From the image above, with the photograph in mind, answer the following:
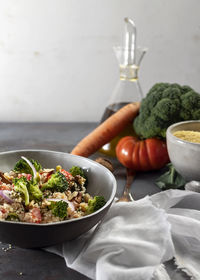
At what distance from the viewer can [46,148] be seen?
1886 mm

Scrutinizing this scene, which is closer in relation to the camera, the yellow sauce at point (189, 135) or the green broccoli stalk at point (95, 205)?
the green broccoli stalk at point (95, 205)

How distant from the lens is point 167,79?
235 cm

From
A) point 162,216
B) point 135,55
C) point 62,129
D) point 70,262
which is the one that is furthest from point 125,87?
point 70,262

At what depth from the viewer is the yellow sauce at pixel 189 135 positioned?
1.46 m

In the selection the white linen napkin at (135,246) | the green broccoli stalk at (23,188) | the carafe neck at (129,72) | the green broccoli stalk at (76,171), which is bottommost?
the white linen napkin at (135,246)

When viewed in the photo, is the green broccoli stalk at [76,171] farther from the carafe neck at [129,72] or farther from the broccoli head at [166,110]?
the carafe neck at [129,72]

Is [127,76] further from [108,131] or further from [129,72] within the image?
[108,131]

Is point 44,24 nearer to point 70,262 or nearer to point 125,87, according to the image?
point 125,87

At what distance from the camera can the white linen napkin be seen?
1.00 metres

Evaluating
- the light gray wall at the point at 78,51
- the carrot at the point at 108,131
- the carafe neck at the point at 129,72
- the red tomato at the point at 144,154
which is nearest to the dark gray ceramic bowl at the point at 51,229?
the red tomato at the point at 144,154

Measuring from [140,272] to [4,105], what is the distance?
156 cm

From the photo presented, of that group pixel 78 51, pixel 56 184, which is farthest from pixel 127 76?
pixel 56 184

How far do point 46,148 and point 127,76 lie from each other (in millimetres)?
462

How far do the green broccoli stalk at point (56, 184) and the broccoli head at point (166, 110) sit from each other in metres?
0.61
